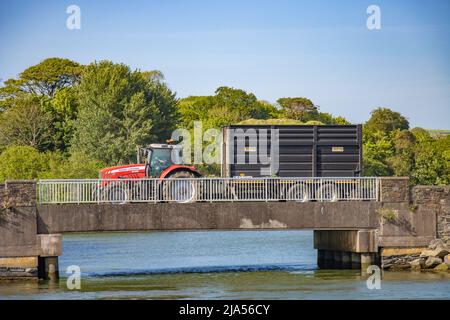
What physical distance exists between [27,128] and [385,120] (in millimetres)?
66719

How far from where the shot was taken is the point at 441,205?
46.9 metres

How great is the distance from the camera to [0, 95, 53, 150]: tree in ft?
317

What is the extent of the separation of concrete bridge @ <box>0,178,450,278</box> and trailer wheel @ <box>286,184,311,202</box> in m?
0.82

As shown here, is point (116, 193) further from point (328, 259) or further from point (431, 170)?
point (431, 170)

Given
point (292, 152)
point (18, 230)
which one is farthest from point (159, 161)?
point (18, 230)

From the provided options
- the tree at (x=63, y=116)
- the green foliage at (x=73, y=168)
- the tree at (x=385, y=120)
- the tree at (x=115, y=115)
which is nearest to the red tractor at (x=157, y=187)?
the green foliage at (x=73, y=168)

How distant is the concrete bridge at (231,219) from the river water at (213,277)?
1.21 m

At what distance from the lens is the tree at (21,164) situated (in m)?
79.8

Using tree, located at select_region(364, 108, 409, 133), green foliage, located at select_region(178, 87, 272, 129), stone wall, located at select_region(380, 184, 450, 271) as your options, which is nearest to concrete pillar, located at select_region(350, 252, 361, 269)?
stone wall, located at select_region(380, 184, 450, 271)

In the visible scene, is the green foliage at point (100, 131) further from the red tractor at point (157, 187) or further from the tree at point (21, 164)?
the red tractor at point (157, 187)

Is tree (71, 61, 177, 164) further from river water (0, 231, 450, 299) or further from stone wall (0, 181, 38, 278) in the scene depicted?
stone wall (0, 181, 38, 278)
